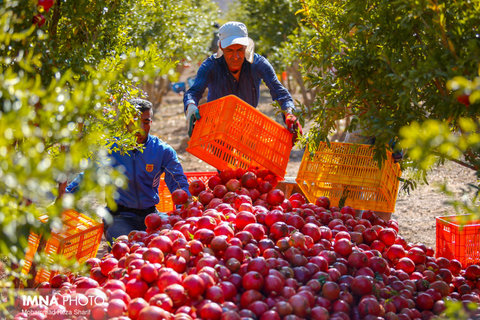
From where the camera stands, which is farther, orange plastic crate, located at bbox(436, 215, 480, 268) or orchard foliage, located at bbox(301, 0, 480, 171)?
orange plastic crate, located at bbox(436, 215, 480, 268)

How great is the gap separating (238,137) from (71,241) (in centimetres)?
151

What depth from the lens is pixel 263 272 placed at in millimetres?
2707

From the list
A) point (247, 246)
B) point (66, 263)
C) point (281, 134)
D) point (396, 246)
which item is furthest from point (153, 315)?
point (281, 134)

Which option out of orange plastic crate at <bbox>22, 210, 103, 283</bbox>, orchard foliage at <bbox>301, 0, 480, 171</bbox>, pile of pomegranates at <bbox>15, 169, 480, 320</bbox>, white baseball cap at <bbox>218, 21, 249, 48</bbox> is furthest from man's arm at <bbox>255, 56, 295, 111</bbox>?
orange plastic crate at <bbox>22, 210, 103, 283</bbox>

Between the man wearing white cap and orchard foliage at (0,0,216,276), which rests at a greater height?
the man wearing white cap

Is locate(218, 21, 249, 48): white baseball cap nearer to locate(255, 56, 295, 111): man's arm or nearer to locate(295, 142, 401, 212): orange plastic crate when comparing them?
locate(255, 56, 295, 111): man's arm

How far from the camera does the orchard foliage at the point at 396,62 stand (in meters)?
2.33

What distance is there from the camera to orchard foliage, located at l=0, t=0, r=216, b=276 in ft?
5.52

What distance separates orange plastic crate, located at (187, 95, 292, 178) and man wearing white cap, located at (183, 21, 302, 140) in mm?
323

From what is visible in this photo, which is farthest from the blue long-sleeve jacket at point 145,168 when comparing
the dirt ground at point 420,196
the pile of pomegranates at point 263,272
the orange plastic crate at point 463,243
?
the orange plastic crate at point 463,243

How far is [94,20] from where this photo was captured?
3117 mm

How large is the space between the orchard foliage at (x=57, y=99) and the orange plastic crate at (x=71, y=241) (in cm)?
72

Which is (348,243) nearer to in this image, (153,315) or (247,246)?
(247,246)

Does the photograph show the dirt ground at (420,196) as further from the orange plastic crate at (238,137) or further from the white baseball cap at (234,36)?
the white baseball cap at (234,36)
